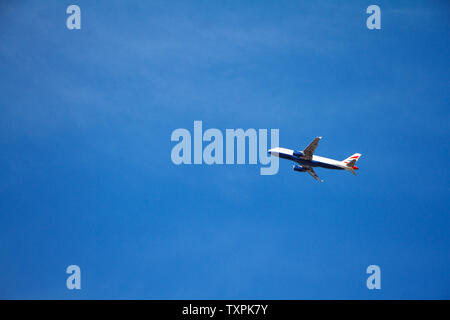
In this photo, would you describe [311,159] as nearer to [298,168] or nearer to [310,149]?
[310,149]

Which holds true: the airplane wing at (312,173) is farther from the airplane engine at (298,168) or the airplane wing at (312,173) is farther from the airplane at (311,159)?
the airplane at (311,159)

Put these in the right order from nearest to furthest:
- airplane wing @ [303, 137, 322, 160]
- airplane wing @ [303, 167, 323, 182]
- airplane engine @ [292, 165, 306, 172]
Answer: airplane wing @ [303, 137, 322, 160]
airplane engine @ [292, 165, 306, 172]
airplane wing @ [303, 167, 323, 182]

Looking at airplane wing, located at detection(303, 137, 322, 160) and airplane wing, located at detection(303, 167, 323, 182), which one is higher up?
airplane wing, located at detection(303, 137, 322, 160)

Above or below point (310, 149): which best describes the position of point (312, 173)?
below

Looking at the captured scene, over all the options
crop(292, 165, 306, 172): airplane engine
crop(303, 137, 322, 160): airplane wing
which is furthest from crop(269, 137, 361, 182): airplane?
crop(292, 165, 306, 172): airplane engine

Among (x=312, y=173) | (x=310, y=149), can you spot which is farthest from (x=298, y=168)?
(x=310, y=149)

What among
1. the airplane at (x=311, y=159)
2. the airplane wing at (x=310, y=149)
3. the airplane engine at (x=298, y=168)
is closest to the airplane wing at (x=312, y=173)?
the airplane engine at (x=298, y=168)

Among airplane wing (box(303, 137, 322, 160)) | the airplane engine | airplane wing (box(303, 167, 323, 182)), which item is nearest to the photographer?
airplane wing (box(303, 137, 322, 160))

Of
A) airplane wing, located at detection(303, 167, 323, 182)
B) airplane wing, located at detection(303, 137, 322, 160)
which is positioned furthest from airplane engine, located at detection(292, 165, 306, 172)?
airplane wing, located at detection(303, 137, 322, 160)

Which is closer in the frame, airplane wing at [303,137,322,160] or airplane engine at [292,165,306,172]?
airplane wing at [303,137,322,160]

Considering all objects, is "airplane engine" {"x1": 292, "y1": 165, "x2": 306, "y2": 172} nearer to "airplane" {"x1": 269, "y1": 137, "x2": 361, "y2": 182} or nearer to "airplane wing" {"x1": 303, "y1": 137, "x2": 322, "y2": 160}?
"airplane" {"x1": 269, "y1": 137, "x2": 361, "y2": 182}
